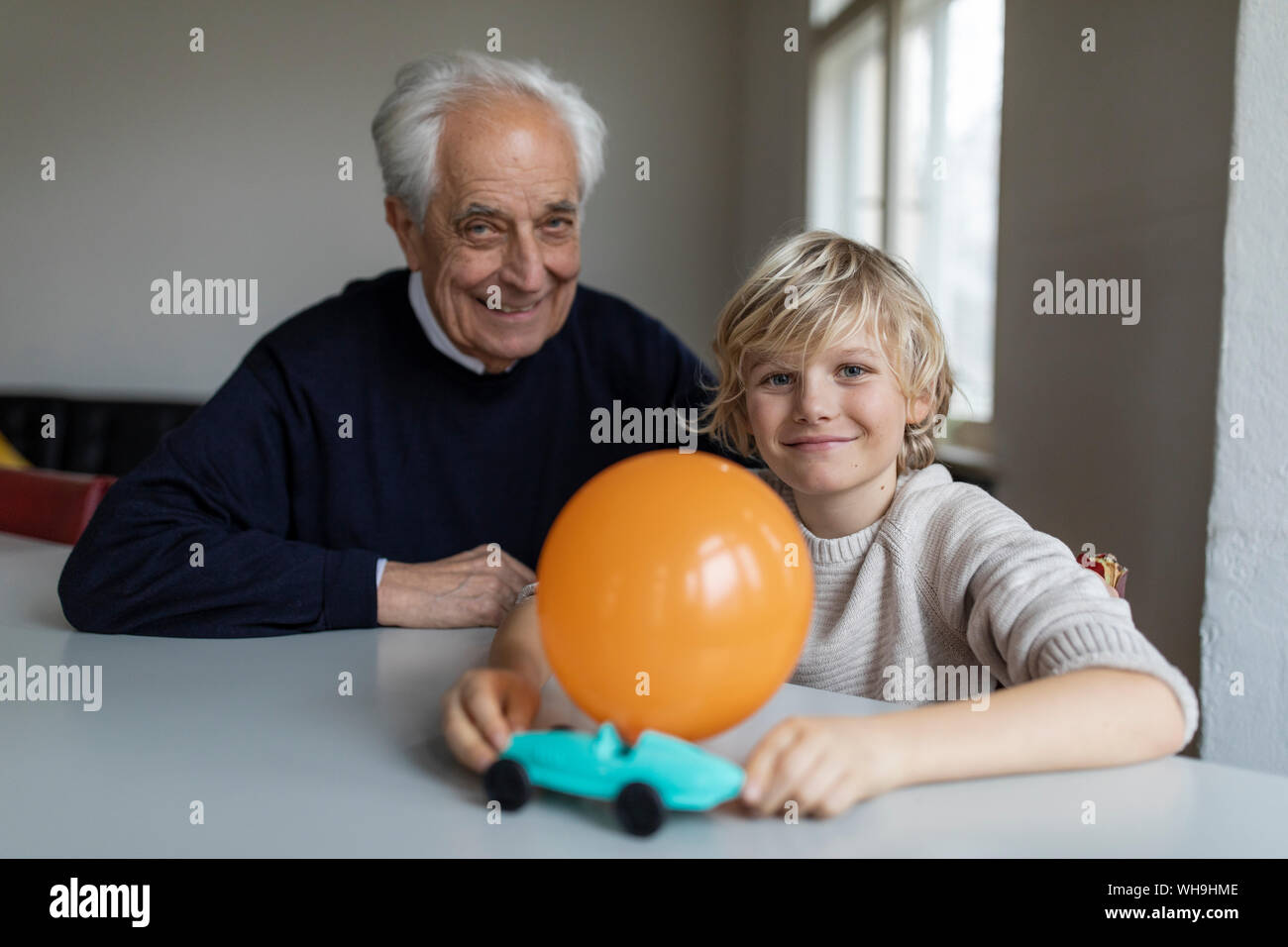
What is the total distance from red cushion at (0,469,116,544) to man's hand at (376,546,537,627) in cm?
75

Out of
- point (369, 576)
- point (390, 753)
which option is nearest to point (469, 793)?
point (390, 753)

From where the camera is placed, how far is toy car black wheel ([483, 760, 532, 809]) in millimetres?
645

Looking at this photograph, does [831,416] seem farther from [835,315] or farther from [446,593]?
[446,593]

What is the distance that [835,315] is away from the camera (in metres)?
1.11

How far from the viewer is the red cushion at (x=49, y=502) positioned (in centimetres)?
179

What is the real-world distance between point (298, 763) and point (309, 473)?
3.13 ft

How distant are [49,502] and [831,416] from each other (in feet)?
4.70

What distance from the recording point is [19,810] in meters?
0.69

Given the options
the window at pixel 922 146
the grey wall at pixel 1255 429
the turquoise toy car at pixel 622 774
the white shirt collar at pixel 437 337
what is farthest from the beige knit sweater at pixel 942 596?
the window at pixel 922 146

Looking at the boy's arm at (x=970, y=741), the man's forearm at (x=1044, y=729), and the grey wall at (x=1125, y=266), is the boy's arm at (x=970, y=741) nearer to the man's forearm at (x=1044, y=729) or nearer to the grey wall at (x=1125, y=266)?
the man's forearm at (x=1044, y=729)

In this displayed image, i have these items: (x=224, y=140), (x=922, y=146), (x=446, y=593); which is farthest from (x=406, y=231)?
(x=224, y=140)

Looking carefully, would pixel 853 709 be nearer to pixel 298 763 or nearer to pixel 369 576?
pixel 298 763

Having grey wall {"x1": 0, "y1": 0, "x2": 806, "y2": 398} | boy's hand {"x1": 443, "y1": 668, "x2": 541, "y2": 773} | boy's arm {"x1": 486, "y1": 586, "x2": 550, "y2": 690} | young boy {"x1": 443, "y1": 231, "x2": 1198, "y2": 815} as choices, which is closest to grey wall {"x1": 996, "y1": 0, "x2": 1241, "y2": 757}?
young boy {"x1": 443, "y1": 231, "x2": 1198, "y2": 815}

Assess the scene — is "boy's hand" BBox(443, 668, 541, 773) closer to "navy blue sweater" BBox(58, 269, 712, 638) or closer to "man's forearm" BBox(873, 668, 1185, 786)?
"man's forearm" BBox(873, 668, 1185, 786)
